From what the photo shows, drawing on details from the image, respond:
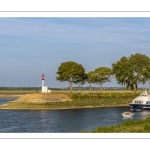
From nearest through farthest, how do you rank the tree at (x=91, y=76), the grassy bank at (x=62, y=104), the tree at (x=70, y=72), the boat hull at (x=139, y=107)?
the boat hull at (x=139, y=107)
the grassy bank at (x=62, y=104)
the tree at (x=70, y=72)
the tree at (x=91, y=76)

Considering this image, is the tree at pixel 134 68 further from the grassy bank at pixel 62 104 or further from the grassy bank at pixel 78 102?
the grassy bank at pixel 62 104

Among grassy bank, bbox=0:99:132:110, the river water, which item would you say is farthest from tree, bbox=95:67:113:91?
the river water

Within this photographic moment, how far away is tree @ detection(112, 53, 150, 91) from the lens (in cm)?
6812

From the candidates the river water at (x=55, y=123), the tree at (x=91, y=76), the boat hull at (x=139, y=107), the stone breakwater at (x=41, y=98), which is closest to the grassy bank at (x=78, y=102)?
the stone breakwater at (x=41, y=98)

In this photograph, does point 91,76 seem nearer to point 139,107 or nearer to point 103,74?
point 103,74

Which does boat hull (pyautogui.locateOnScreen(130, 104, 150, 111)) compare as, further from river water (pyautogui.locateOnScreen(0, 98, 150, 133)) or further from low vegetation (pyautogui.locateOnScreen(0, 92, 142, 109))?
river water (pyautogui.locateOnScreen(0, 98, 150, 133))

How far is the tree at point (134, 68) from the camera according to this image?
68.1 metres

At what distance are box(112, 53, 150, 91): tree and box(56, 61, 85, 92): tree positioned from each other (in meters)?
8.44

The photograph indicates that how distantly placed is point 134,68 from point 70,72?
1369 cm

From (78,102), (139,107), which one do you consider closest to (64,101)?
(78,102)

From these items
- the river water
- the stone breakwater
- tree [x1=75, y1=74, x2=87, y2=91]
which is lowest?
the river water

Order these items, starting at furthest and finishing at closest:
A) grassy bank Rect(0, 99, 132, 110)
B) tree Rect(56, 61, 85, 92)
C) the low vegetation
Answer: tree Rect(56, 61, 85, 92) < the low vegetation < grassy bank Rect(0, 99, 132, 110)

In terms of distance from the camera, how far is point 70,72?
62.2 metres

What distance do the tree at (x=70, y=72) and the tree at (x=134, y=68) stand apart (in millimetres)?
8439
